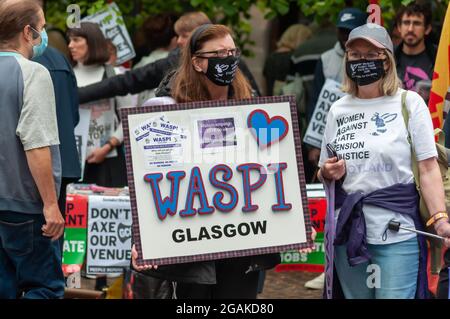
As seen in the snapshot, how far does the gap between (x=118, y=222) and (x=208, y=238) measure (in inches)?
101

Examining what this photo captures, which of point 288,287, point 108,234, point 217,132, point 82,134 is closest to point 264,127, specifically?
point 217,132

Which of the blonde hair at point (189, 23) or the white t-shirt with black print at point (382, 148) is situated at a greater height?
the blonde hair at point (189, 23)

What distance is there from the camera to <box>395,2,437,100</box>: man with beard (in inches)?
337

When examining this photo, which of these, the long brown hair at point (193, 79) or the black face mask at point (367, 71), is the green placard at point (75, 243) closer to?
the long brown hair at point (193, 79)

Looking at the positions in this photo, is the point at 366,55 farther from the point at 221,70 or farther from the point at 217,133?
the point at 217,133

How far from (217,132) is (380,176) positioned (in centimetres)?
90

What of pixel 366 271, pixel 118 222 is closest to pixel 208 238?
pixel 366 271

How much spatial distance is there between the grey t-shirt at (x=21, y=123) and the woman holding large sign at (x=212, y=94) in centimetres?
63

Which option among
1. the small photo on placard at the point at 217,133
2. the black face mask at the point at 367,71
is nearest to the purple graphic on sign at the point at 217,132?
the small photo on placard at the point at 217,133

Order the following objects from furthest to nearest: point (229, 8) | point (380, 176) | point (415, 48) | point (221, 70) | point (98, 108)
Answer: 1. point (229, 8)
2. point (98, 108)
3. point (415, 48)
4. point (380, 176)
5. point (221, 70)

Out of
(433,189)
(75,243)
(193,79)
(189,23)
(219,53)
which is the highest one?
(189,23)

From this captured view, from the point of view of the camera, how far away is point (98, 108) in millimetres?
8969

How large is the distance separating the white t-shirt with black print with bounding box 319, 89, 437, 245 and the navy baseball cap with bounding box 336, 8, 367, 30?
9.34 feet

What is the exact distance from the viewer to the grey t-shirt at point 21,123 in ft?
19.1
